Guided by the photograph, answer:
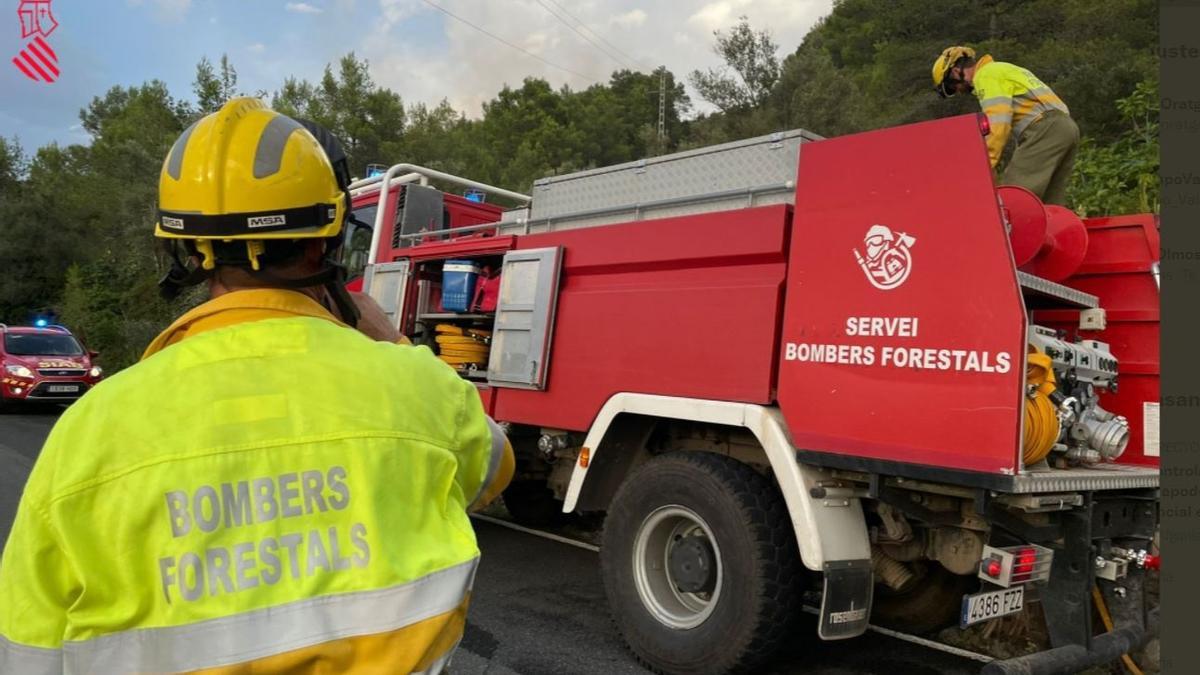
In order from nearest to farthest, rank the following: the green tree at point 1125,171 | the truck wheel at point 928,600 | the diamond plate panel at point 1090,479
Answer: the diamond plate panel at point 1090,479
the truck wheel at point 928,600
the green tree at point 1125,171

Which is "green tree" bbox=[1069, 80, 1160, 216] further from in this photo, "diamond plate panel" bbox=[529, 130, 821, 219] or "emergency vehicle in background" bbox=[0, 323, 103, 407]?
"emergency vehicle in background" bbox=[0, 323, 103, 407]

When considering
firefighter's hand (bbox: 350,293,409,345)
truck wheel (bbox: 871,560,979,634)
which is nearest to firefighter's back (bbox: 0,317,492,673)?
firefighter's hand (bbox: 350,293,409,345)

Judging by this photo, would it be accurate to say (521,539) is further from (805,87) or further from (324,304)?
(805,87)

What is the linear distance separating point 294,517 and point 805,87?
2387cm

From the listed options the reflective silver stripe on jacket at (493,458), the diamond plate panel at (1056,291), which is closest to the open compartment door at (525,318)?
the diamond plate panel at (1056,291)

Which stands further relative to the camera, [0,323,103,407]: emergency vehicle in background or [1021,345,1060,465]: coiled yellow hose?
[0,323,103,407]: emergency vehicle in background

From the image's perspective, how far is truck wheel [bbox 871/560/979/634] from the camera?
419 centimetres

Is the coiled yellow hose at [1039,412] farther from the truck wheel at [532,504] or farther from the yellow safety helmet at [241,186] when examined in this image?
the truck wheel at [532,504]

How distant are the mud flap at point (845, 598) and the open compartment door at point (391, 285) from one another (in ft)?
11.9

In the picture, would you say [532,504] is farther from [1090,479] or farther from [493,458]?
[493,458]

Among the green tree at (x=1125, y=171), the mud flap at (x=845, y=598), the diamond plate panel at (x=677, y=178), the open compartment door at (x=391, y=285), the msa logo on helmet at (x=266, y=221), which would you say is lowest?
the mud flap at (x=845, y=598)

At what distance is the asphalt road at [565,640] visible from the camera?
3.95m

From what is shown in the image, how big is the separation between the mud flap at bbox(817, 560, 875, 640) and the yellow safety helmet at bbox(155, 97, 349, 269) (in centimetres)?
255

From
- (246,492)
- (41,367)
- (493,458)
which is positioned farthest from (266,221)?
(41,367)
